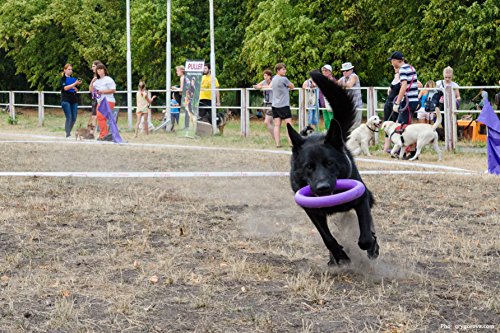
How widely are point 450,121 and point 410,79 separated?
231cm

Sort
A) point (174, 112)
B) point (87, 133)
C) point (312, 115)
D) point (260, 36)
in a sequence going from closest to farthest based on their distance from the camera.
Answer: point (312, 115) → point (87, 133) → point (174, 112) → point (260, 36)

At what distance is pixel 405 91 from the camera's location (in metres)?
13.4

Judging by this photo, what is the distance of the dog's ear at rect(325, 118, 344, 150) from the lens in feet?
17.6

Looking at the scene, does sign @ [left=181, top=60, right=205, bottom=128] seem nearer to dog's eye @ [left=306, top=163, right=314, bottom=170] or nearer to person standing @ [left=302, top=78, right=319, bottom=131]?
person standing @ [left=302, top=78, right=319, bottom=131]

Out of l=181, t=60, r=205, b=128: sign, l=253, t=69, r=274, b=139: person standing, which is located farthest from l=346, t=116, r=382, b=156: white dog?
l=181, t=60, r=205, b=128: sign

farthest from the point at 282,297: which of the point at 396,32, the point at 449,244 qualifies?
the point at 396,32

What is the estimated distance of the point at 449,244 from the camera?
6234 millimetres

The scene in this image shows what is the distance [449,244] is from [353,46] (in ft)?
67.0

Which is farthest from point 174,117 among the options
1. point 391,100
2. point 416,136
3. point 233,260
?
point 233,260

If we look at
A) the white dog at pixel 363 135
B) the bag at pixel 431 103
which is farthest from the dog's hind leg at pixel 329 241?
the bag at pixel 431 103

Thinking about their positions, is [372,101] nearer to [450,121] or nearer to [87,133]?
[450,121]

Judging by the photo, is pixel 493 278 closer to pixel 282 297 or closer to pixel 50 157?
pixel 282 297

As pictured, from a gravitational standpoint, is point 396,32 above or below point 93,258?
above

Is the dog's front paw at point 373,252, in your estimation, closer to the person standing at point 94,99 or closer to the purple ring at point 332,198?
the purple ring at point 332,198
